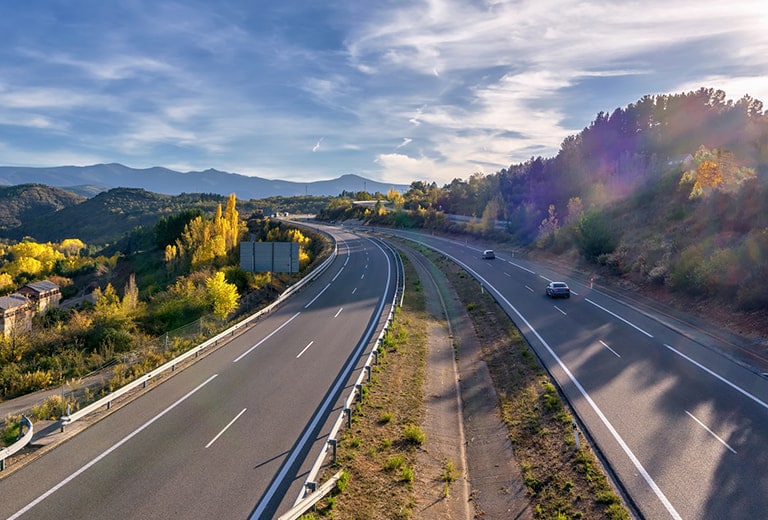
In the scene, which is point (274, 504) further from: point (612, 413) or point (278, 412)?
point (612, 413)

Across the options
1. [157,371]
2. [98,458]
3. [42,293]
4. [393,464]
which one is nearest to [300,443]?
[393,464]

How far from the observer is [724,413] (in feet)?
48.4

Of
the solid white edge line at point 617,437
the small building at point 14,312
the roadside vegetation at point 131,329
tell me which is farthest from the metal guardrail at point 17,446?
the small building at point 14,312

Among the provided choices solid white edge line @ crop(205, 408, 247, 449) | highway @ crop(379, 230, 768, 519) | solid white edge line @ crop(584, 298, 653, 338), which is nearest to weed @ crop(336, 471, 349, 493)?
solid white edge line @ crop(205, 408, 247, 449)

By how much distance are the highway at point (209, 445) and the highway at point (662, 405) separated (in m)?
8.40

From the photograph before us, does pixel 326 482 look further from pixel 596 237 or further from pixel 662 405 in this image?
pixel 596 237

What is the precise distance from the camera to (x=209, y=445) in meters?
12.3

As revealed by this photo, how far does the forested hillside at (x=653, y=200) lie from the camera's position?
98.7 feet

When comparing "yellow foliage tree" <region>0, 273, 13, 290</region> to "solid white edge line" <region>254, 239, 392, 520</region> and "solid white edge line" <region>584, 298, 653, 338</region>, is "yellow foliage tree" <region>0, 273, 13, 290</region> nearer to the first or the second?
"solid white edge line" <region>254, 239, 392, 520</region>

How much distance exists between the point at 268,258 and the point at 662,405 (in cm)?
2921

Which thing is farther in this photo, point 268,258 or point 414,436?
point 268,258

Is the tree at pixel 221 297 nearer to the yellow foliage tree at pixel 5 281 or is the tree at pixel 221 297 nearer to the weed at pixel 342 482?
the weed at pixel 342 482

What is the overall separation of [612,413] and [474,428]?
15.0 ft

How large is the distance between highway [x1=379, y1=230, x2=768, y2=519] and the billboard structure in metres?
18.2
